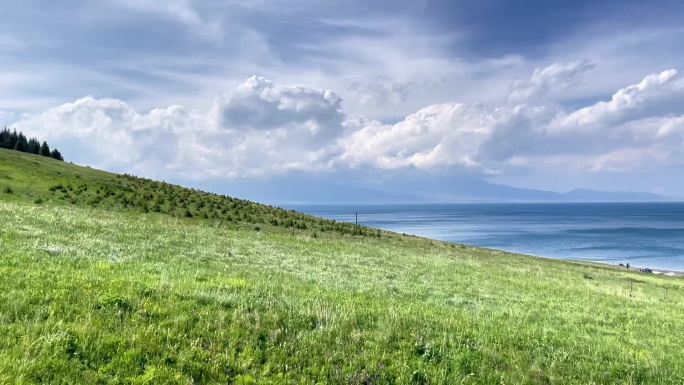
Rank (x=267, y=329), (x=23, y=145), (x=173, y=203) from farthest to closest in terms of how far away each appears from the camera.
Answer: (x=23, y=145) → (x=173, y=203) → (x=267, y=329)

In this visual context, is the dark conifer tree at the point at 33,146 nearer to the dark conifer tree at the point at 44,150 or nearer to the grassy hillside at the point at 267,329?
the dark conifer tree at the point at 44,150

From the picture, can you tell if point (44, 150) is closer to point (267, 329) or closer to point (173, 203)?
point (173, 203)

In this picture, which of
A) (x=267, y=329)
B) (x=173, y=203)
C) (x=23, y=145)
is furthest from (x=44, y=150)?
(x=267, y=329)

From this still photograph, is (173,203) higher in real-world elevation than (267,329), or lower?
higher

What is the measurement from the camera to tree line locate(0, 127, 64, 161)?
11569 centimetres

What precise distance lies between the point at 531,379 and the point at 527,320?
7069 millimetres

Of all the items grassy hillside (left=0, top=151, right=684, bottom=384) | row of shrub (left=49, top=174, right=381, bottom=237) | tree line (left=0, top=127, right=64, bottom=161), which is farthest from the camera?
tree line (left=0, top=127, right=64, bottom=161)

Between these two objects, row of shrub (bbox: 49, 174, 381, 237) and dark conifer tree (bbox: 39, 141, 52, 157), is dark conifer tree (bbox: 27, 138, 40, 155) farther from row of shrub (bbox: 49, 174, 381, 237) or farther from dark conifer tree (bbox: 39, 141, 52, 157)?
row of shrub (bbox: 49, 174, 381, 237)

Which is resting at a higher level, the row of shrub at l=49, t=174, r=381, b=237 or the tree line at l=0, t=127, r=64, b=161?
the tree line at l=0, t=127, r=64, b=161

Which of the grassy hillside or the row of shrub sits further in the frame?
the row of shrub

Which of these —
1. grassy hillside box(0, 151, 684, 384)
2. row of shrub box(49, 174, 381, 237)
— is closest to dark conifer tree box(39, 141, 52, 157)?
row of shrub box(49, 174, 381, 237)

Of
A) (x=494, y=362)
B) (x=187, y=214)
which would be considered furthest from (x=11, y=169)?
(x=494, y=362)

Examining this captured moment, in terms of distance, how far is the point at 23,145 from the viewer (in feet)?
379

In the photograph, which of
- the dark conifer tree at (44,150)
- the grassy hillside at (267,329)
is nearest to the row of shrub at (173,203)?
the grassy hillside at (267,329)
